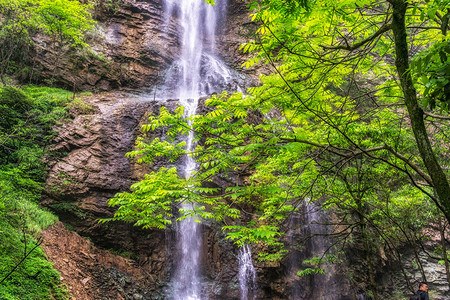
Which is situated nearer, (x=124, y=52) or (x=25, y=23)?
(x=25, y=23)

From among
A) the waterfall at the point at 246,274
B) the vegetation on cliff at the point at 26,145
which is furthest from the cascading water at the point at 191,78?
the vegetation on cliff at the point at 26,145

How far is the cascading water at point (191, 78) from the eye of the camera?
10953 mm

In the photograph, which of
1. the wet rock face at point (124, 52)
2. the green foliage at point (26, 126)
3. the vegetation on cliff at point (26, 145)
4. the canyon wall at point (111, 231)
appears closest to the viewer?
the vegetation on cliff at point (26, 145)

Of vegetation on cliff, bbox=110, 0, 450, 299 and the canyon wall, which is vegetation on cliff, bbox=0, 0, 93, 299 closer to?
the canyon wall

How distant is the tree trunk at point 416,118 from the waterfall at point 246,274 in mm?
10016

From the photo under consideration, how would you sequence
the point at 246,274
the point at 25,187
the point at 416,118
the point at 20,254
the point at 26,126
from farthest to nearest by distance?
the point at 246,274 < the point at 26,126 < the point at 25,187 < the point at 20,254 < the point at 416,118

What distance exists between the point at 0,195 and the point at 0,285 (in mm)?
2680

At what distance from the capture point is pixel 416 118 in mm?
2678

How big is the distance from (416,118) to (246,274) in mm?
10609

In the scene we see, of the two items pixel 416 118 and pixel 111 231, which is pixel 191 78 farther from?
pixel 416 118

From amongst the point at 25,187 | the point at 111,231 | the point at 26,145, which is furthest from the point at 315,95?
the point at 26,145

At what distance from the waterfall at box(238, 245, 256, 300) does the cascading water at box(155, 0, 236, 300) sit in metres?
1.85

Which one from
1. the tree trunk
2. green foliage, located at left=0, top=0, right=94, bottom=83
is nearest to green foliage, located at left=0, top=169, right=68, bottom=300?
the tree trunk

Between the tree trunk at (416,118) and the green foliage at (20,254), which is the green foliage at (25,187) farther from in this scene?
the tree trunk at (416,118)
